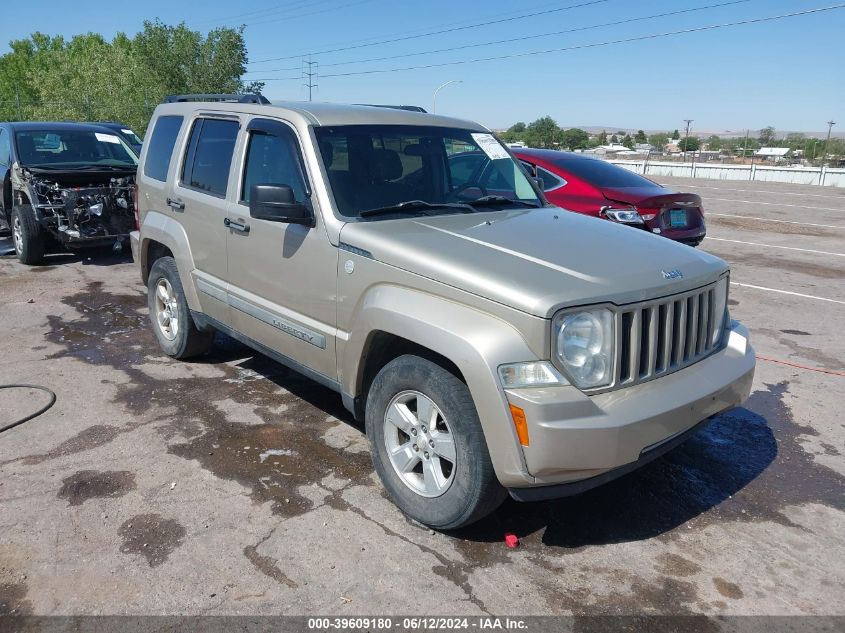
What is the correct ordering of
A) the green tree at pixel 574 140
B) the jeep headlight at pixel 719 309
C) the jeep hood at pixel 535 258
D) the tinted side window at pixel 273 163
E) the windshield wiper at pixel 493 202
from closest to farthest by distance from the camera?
1. the jeep hood at pixel 535 258
2. the jeep headlight at pixel 719 309
3. the tinted side window at pixel 273 163
4. the windshield wiper at pixel 493 202
5. the green tree at pixel 574 140

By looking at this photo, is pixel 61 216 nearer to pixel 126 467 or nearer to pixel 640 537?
pixel 126 467

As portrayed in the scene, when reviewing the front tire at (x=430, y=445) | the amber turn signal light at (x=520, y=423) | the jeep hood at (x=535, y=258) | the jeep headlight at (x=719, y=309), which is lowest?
the front tire at (x=430, y=445)

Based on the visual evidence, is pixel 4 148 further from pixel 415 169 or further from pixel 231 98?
pixel 415 169

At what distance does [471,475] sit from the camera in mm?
3137

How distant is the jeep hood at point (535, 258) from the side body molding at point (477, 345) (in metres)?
0.12

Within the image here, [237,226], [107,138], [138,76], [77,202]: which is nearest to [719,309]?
[237,226]

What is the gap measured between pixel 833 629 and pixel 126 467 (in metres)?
3.64

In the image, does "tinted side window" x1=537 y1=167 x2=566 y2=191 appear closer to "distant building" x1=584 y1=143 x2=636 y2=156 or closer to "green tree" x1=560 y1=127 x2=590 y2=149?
"distant building" x1=584 y1=143 x2=636 y2=156

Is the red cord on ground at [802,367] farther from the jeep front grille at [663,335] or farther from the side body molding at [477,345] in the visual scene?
the side body molding at [477,345]

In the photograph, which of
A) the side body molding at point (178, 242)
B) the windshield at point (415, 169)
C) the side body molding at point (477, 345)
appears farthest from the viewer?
the side body molding at point (178, 242)

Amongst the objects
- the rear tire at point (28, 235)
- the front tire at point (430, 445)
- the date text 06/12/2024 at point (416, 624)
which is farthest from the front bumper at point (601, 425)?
the rear tire at point (28, 235)

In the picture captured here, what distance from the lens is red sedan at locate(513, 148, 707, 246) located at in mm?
8133

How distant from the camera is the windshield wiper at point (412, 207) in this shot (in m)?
3.94

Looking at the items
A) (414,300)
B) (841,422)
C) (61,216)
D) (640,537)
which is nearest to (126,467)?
(414,300)
